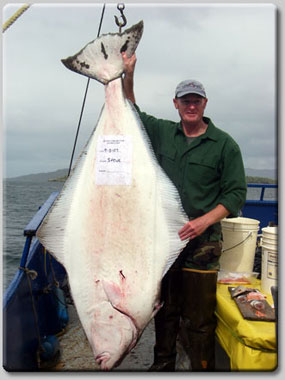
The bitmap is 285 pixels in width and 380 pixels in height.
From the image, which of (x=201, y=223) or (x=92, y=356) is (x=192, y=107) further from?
(x=92, y=356)

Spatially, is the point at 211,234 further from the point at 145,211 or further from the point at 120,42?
the point at 120,42

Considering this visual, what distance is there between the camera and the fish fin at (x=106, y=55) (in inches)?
82.1

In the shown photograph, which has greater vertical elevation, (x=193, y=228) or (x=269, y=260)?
(x=193, y=228)

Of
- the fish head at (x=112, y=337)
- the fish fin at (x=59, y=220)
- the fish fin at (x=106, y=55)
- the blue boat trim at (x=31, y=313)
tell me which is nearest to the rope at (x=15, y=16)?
the fish fin at (x=106, y=55)

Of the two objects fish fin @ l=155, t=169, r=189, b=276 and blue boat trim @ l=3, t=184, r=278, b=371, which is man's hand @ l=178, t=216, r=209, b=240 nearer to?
fish fin @ l=155, t=169, r=189, b=276

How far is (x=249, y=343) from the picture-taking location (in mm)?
1900

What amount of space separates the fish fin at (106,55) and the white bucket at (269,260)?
1555 mm

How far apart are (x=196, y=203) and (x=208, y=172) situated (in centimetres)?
21

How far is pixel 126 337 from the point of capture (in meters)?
1.91

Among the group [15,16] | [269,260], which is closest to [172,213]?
[269,260]

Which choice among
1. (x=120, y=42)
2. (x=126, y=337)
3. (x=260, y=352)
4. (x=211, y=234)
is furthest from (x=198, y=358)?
(x=120, y=42)

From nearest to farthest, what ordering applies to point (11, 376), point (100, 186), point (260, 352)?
point (260, 352), point (100, 186), point (11, 376)

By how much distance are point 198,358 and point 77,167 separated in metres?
1.42

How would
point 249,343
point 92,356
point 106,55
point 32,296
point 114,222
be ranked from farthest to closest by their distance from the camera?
point 92,356 → point 32,296 → point 106,55 → point 114,222 → point 249,343
